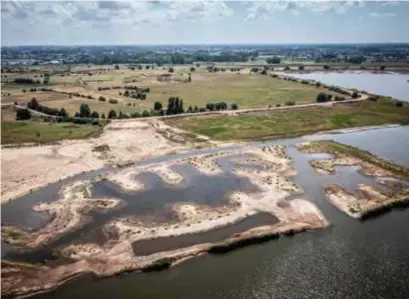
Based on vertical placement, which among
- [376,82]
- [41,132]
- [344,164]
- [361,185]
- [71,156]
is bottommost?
[361,185]

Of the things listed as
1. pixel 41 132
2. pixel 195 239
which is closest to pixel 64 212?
pixel 195 239

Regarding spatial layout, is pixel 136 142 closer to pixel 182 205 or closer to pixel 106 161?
pixel 106 161

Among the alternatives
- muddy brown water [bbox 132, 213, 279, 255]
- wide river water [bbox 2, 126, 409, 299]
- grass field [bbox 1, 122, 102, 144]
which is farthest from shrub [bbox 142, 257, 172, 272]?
grass field [bbox 1, 122, 102, 144]

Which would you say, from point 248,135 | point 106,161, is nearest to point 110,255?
point 106,161

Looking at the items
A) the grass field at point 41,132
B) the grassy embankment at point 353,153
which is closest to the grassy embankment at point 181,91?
the grass field at point 41,132

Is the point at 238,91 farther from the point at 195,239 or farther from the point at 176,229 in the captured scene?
the point at 195,239
